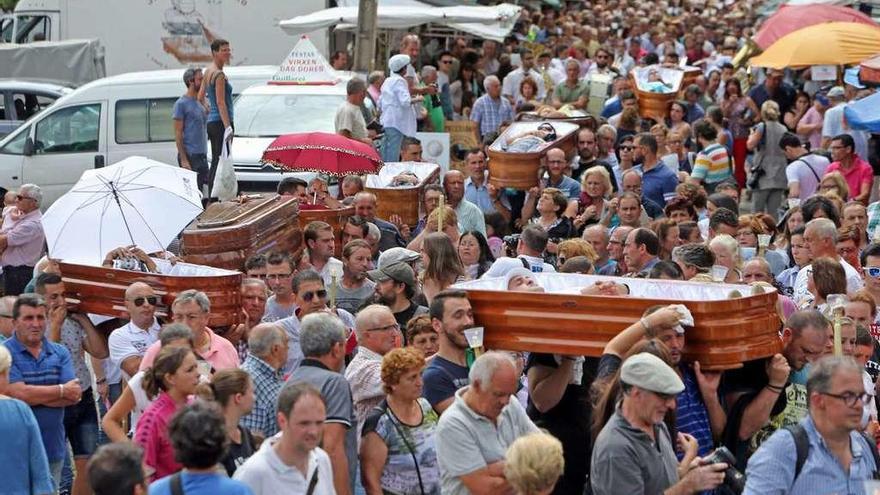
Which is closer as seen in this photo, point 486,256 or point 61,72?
point 486,256

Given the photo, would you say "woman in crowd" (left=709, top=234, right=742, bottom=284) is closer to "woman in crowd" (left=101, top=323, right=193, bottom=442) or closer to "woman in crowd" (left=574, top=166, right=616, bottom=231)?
"woman in crowd" (left=574, top=166, right=616, bottom=231)

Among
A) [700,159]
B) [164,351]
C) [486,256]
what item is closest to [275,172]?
[700,159]

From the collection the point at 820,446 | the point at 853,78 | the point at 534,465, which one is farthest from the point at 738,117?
the point at 534,465

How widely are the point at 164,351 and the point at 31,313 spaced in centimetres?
172

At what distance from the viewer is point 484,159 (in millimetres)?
17344

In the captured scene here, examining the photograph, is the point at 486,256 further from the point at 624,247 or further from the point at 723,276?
the point at 723,276

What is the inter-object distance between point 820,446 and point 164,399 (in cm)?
306

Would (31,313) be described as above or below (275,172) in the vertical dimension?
above

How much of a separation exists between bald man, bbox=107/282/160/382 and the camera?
384cm

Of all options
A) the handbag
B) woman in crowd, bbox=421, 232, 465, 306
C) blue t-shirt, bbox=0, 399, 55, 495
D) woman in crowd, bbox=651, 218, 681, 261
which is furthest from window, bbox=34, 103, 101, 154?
blue t-shirt, bbox=0, 399, 55, 495

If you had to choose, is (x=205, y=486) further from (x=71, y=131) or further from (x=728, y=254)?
(x=71, y=131)

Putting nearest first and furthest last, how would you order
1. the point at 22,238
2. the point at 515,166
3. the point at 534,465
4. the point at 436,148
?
the point at 534,465 → the point at 22,238 → the point at 515,166 → the point at 436,148

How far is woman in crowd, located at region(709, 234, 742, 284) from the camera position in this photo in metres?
11.7

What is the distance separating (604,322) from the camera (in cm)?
866
